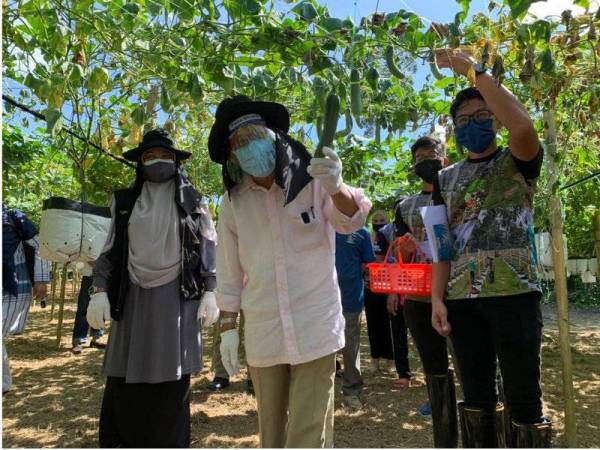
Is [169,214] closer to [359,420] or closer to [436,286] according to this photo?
[436,286]

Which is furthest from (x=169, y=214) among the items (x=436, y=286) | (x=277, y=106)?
(x=436, y=286)

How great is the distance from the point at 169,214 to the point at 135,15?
3.40 feet

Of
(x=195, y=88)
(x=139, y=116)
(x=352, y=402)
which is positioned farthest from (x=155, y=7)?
(x=352, y=402)

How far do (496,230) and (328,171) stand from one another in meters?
0.70

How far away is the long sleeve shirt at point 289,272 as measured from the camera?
6.36 feet

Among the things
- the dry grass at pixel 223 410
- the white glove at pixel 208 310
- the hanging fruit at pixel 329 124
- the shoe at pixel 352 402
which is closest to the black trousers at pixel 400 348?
the dry grass at pixel 223 410

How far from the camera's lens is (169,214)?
2.88 metres

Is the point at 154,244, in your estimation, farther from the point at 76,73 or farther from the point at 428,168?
the point at 428,168

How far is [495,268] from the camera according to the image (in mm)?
1934

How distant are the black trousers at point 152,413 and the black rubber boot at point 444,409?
1.34m

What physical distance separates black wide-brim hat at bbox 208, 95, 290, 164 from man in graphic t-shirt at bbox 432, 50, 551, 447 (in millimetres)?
692

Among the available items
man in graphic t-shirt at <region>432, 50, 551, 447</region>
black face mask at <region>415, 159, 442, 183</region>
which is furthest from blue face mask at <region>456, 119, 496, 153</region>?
black face mask at <region>415, 159, 442, 183</region>

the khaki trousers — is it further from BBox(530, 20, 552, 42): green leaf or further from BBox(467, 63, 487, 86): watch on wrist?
BBox(530, 20, 552, 42): green leaf

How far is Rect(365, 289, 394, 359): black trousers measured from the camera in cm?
561
